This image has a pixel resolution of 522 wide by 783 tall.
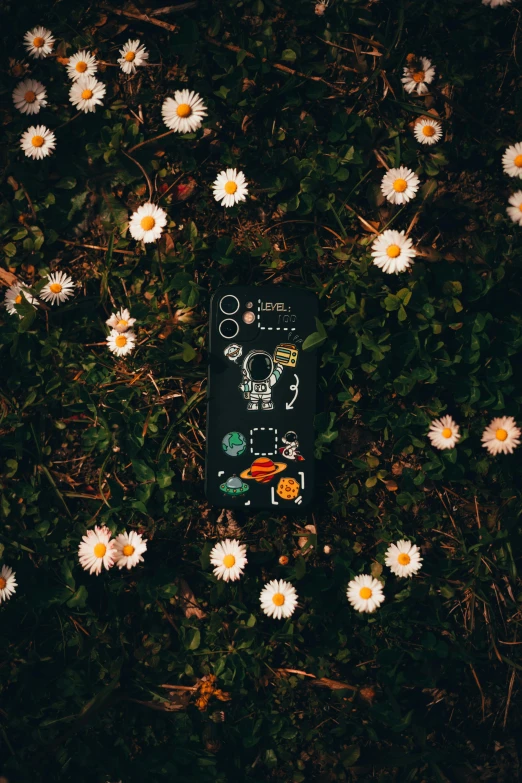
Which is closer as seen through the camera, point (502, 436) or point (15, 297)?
point (502, 436)

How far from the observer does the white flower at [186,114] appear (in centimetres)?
164

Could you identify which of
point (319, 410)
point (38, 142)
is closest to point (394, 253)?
point (319, 410)

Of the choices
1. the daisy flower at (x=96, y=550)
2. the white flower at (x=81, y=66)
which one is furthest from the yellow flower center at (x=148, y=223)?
the daisy flower at (x=96, y=550)

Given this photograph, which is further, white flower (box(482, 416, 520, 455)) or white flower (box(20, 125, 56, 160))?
white flower (box(20, 125, 56, 160))

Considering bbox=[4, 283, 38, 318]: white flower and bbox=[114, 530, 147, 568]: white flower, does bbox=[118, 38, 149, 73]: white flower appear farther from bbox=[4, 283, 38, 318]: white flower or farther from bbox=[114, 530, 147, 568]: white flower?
bbox=[114, 530, 147, 568]: white flower

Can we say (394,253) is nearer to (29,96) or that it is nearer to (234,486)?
(234,486)

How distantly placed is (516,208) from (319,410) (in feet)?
2.19

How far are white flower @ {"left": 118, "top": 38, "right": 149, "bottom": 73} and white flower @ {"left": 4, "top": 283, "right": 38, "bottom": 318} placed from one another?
603 mm

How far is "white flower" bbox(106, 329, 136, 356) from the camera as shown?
5.29ft

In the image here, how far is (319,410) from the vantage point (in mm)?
1628

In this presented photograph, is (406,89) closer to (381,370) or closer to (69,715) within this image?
(381,370)

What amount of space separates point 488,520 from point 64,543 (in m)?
1.04

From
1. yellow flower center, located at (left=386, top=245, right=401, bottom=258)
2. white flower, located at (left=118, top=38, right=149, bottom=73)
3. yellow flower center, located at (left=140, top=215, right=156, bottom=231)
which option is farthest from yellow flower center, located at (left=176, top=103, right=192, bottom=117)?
yellow flower center, located at (left=386, top=245, right=401, bottom=258)

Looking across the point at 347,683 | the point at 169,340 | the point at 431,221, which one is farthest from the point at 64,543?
the point at 431,221
